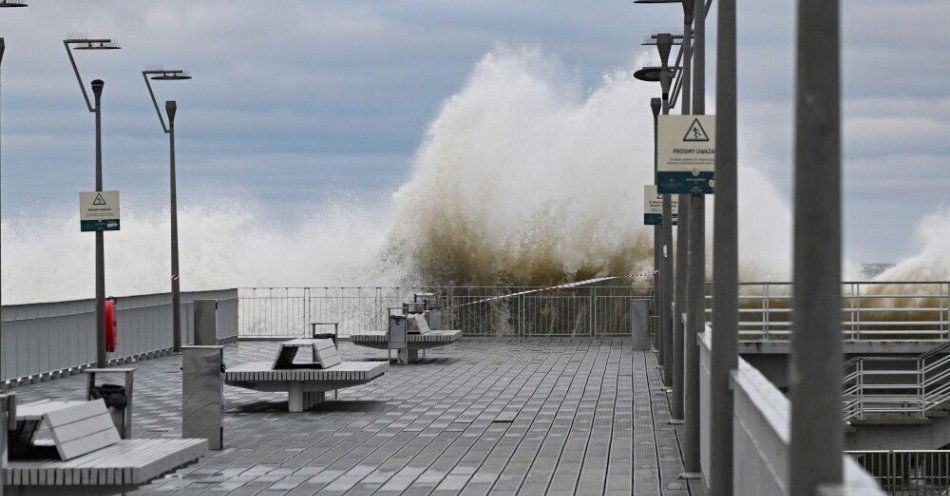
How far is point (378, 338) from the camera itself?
29.0m

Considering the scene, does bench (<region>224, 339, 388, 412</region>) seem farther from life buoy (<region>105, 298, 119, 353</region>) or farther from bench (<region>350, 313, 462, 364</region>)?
bench (<region>350, 313, 462, 364</region>)

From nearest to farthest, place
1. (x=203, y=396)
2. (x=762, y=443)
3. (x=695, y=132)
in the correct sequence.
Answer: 1. (x=762, y=443)
2. (x=695, y=132)
3. (x=203, y=396)

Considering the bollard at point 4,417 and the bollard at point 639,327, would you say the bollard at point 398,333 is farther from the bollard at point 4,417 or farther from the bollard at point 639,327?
the bollard at point 4,417

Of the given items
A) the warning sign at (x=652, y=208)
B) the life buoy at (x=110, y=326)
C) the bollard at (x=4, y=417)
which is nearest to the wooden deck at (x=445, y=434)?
the life buoy at (x=110, y=326)

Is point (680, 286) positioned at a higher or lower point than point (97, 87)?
lower

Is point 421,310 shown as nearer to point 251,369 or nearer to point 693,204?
point 251,369

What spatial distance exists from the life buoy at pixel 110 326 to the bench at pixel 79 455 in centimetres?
1648

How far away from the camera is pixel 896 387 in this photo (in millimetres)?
22734

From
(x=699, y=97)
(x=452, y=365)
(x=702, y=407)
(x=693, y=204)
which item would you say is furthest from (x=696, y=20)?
(x=452, y=365)

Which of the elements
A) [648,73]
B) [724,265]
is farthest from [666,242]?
[724,265]

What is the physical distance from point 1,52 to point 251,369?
5.08m

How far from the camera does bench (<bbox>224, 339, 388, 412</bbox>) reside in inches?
744

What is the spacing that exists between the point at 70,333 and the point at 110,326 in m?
0.71

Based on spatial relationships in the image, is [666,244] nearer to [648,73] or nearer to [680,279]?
[648,73]
